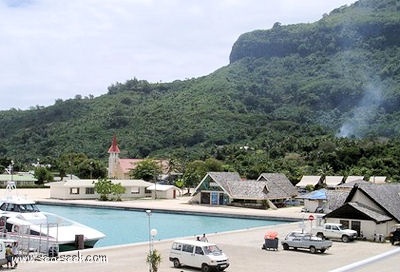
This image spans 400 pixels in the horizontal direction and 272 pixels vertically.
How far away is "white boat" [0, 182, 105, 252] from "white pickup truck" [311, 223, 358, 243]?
11284 millimetres

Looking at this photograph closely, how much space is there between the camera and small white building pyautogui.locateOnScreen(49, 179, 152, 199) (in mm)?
59753

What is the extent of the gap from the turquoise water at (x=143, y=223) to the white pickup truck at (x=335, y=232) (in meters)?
8.38

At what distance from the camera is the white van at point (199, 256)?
61.5ft

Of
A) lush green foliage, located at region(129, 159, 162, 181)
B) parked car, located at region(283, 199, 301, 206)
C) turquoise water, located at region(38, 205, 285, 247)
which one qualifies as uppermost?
lush green foliage, located at region(129, 159, 162, 181)

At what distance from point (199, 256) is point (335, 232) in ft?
38.6

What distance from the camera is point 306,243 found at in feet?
80.2

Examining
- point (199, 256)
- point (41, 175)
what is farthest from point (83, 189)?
Answer: point (199, 256)

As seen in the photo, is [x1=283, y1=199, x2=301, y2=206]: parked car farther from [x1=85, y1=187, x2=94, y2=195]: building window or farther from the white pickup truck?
the white pickup truck

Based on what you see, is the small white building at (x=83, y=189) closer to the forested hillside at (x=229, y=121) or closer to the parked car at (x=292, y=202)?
the parked car at (x=292, y=202)

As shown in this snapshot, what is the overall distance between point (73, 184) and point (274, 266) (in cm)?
4314

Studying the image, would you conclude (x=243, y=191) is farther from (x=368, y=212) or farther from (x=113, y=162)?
(x=113, y=162)

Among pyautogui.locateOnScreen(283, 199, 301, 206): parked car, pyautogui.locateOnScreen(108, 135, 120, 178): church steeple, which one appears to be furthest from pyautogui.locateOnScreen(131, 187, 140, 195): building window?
pyautogui.locateOnScreen(108, 135, 120, 178): church steeple

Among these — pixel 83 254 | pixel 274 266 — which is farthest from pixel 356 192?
pixel 83 254

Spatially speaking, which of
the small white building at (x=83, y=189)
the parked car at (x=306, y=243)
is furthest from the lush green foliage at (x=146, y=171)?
the parked car at (x=306, y=243)
